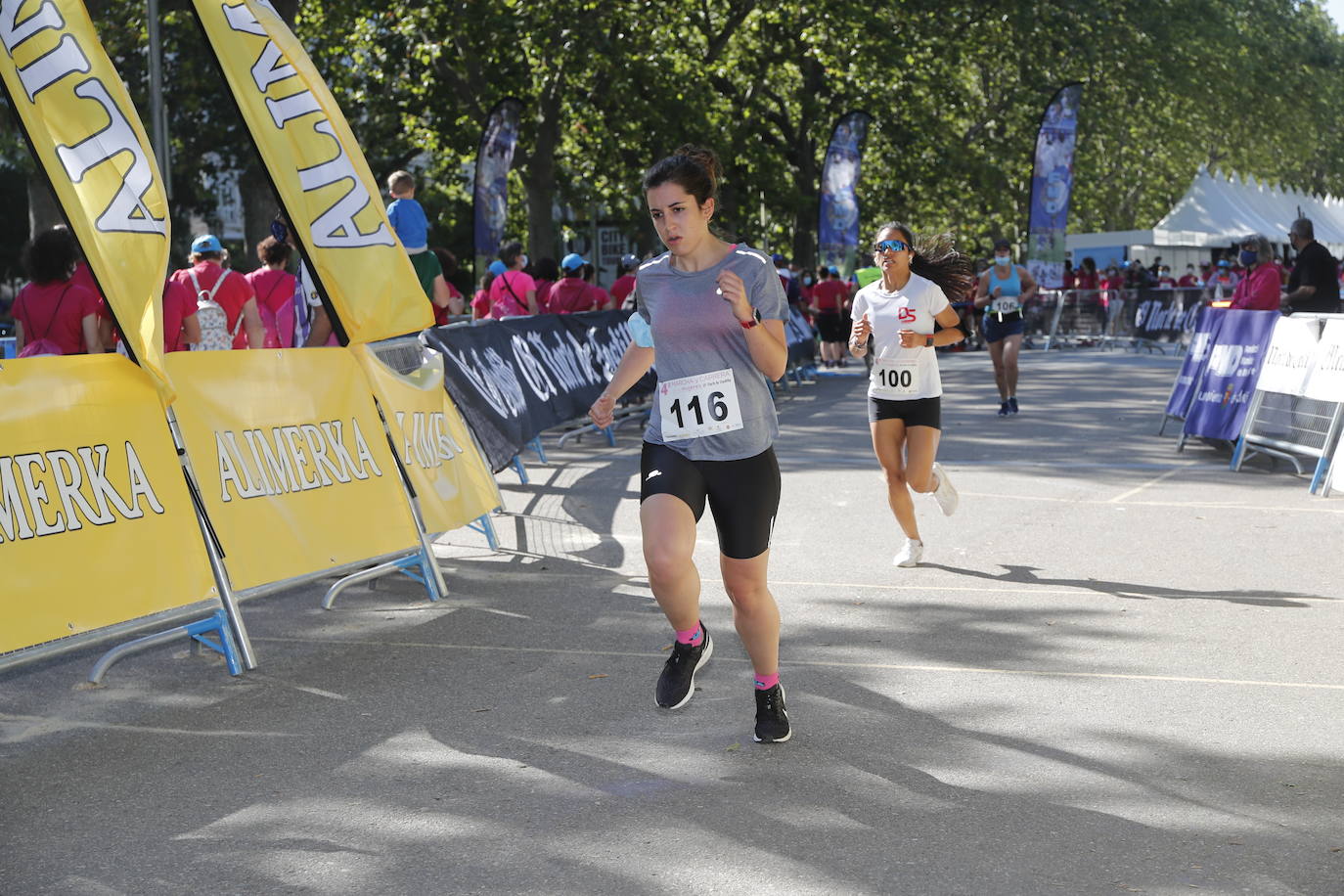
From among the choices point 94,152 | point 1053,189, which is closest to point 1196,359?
point 94,152

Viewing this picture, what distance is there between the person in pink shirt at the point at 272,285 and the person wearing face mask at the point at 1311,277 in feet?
28.2

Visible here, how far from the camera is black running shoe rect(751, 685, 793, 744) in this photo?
5312 millimetres

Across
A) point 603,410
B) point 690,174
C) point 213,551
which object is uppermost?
point 690,174

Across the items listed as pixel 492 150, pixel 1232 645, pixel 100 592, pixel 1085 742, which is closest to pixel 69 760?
pixel 100 592

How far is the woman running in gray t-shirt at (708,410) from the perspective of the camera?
5207 millimetres

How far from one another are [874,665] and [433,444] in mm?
2999

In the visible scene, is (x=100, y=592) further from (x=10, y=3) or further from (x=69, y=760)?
(x=10, y=3)

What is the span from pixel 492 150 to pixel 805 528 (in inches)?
563

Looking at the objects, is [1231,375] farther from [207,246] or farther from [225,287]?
[207,246]

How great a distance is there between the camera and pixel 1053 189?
32.9 meters

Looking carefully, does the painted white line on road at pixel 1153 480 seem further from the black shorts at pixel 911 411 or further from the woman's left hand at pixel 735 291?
the woman's left hand at pixel 735 291

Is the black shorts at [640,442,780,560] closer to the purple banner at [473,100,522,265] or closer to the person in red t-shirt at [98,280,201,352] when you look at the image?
the person in red t-shirt at [98,280,201,352]

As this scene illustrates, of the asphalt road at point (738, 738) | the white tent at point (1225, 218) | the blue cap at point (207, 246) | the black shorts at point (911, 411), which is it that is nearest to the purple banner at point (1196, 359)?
the asphalt road at point (738, 738)

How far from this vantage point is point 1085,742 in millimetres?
5301
